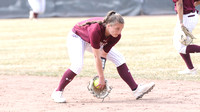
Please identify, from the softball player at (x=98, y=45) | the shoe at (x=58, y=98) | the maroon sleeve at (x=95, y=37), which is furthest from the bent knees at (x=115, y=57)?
the shoe at (x=58, y=98)

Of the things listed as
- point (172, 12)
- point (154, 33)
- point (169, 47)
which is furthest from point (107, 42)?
point (172, 12)

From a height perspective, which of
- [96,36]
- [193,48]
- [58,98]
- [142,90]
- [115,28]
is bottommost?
[193,48]

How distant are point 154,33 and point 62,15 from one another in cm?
998

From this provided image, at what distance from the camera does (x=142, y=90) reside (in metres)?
6.29

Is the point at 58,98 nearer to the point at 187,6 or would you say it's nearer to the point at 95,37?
the point at 95,37

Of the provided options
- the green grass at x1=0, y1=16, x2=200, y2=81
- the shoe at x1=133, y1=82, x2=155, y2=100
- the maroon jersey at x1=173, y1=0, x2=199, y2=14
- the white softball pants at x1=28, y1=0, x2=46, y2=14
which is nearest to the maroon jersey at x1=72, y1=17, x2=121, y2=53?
the shoe at x1=133, y1=82, x2=155, y2=100

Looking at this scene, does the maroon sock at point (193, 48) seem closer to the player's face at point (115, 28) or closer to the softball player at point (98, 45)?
the softball player at point (98, 45)

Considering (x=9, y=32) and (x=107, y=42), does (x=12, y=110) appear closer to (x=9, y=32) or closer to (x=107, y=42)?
(x=107, y=42)

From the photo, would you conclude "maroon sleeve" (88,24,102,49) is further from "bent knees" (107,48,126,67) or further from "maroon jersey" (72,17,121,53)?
"bent knees" (107,48,126,67)

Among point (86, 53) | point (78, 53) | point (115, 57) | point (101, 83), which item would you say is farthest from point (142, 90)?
point (86, 53)

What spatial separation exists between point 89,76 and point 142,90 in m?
2.64

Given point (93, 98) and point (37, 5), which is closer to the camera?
point (93, 98)

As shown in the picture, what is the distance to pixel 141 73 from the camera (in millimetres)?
8977

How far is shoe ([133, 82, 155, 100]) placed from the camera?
20.6 feet
